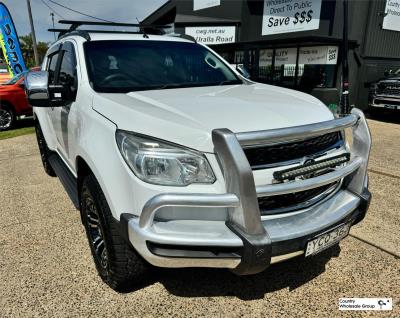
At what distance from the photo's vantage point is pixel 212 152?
196 centimetres

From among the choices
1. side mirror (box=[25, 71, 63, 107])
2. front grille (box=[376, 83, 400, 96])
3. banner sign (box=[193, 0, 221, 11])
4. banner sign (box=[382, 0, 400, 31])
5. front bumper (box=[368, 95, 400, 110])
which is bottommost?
front bumper (box=[368, 95, 400, 110])

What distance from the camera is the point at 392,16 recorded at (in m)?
13.4

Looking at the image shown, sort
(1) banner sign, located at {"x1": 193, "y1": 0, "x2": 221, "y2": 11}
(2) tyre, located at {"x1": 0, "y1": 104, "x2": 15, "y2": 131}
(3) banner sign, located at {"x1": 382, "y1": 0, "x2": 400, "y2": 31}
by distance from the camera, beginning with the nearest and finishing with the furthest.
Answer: (2) tyre, located at {"x1": 0, "y1": 104, "x2": 15, "y2": 131} → (3) banner sign, located at {"x1": 382, "y1": 0, "x2": 400, "y2": 31} → (1) banner sign, located at {"x1": 193, "y1": 0, "x2": 221, "y2": 11}

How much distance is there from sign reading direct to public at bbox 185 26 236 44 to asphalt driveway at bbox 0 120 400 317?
15.8 m

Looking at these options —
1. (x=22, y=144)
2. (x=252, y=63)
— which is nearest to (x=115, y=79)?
(x=22, y=144)

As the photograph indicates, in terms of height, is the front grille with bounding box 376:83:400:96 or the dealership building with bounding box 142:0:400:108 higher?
the dealership building with bounding box 142:0:400:108

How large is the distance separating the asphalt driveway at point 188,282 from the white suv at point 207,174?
25 cm

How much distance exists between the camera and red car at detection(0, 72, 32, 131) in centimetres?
973

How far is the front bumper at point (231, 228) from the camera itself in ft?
5.99

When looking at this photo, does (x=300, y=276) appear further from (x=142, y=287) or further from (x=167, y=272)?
(x=142, y=287)

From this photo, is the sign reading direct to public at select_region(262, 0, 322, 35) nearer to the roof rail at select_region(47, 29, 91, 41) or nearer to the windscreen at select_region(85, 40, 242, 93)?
the windscreen at select_region(85, 40, 242, 93)

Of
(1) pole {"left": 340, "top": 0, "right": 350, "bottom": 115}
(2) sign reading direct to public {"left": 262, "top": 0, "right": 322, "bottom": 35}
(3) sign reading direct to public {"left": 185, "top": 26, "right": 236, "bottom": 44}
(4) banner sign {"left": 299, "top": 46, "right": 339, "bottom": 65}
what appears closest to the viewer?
(1) pole {"left": 340, "top": 0, "right": 350, "bottom": 115}

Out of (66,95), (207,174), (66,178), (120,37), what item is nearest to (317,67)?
(120,37)

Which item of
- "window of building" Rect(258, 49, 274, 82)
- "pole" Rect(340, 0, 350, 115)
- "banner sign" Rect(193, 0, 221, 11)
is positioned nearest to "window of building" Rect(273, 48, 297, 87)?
"window of building" Rect(258, 49, 274, 82)
